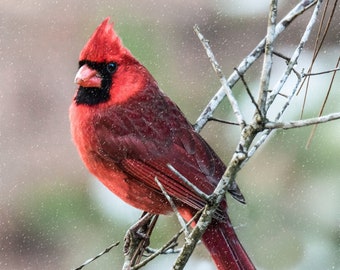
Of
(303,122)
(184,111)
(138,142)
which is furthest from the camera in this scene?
(184,111)

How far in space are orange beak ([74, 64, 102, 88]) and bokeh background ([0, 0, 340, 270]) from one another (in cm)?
36

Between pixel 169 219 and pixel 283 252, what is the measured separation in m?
0.25

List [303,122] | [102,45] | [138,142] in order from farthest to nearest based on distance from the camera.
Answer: [138,142] < [102,45] < [303,122]

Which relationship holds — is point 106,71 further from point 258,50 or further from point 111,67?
point 258,50

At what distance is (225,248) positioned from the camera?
1412mm

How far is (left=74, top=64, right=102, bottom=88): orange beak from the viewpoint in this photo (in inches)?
54.2

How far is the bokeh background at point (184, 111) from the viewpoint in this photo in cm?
212

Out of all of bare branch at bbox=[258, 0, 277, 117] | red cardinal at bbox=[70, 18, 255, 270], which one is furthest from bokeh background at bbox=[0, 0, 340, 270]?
bare branch at bbox=[258, 0, 277, 117]

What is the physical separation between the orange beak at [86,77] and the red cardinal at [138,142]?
25 millimetres

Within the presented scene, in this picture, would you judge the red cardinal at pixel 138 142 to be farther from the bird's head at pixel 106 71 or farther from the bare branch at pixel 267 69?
the bare branch at pixel 267 69

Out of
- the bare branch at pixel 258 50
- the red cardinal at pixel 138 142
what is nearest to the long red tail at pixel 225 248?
the red cardinal at pixel 138 142

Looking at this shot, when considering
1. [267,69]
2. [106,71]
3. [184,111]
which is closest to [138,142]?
[106,71]

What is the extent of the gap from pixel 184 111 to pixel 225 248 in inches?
30.8

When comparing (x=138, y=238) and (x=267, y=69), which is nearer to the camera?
(x=267, y=69)
